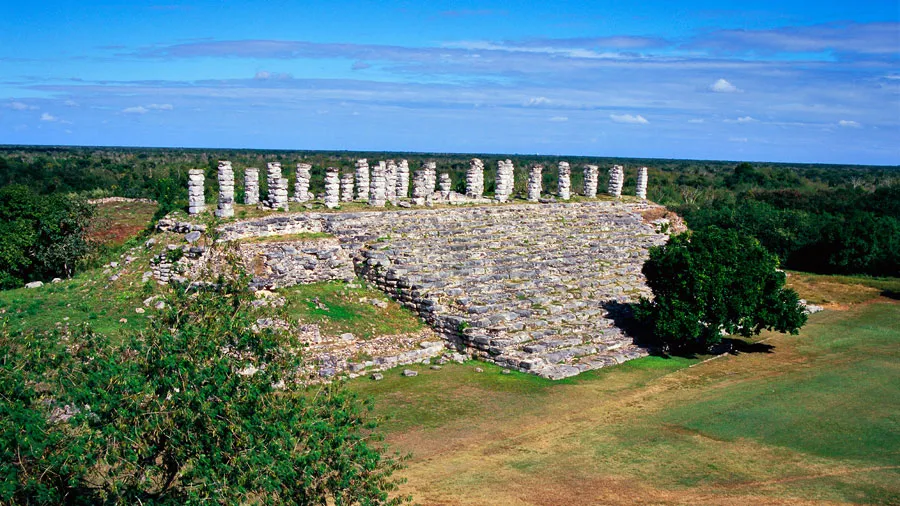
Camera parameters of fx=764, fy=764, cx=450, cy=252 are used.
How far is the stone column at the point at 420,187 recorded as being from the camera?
24047mm

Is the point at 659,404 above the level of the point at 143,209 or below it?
below

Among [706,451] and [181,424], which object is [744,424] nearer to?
[706,451]

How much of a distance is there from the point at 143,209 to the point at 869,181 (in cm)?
6473

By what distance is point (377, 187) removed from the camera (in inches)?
912

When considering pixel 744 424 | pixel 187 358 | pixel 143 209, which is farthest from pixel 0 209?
pixel 744 424

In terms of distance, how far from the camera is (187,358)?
7566 millimetres

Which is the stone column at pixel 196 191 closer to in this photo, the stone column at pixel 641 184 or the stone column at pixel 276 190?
the stone column at pixel 276 190

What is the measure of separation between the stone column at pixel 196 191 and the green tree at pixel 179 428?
11131 mm

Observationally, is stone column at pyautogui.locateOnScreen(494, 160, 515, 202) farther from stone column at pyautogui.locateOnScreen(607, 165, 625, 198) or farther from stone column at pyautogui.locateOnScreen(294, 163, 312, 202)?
stone column at pyautogui.locateOnScreen(294, 163, 312, 202)

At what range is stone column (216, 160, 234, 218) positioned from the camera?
19.4 meters

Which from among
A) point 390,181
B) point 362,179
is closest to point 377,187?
point 362,179

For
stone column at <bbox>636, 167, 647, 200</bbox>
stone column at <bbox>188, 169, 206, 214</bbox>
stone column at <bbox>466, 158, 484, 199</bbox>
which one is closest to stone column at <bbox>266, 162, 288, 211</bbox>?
stone column at <bbox>188, 169, 206, 214</bbox>

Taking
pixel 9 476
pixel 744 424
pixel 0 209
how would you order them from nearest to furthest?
pixel 9 476 → pixel 744 424 → pixel 0 209

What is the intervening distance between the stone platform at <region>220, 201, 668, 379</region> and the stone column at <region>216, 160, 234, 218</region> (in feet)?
2.74
